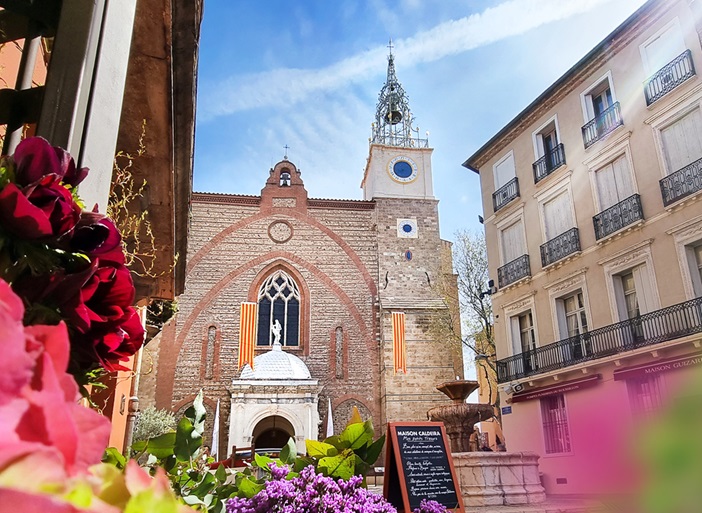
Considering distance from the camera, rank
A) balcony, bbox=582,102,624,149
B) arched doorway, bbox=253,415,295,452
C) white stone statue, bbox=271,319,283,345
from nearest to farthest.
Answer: balcony, bbox=582,102,624,149 → arched doorway, bbox=253,415,295,452 → white stone statue, bbox=271,319,283,345

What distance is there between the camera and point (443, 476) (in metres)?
5.86

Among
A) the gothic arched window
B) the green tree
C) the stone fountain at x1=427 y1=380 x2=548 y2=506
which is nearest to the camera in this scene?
the stone fountain at x1=427 y1=380 x2=548 y2=506

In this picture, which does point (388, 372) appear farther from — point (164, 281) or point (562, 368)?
point (164, 281)

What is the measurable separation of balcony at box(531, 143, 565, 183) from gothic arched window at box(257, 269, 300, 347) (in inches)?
434

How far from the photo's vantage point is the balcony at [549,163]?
16.6 metres

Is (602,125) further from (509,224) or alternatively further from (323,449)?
(323,449)

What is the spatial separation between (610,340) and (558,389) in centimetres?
188

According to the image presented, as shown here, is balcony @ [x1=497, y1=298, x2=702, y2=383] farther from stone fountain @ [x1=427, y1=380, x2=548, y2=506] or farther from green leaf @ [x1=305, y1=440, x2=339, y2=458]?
green leaf @ [x1=305, y1=440, x2=339, y2=458]

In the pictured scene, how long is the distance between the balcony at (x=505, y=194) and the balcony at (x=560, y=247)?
2.43 m

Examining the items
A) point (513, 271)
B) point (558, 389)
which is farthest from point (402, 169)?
point (558, 389)

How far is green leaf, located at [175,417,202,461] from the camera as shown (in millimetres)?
1324

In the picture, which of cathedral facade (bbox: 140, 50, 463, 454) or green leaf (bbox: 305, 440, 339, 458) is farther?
cathedral facade (bbox: 140, 50, 463, 454)

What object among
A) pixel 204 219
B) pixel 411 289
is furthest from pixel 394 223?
pixel 204 219

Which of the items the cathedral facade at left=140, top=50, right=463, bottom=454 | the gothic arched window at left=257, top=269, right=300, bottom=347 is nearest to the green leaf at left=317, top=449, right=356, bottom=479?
the cathedral facade at left=140, top=50, right=463, bottom=454
